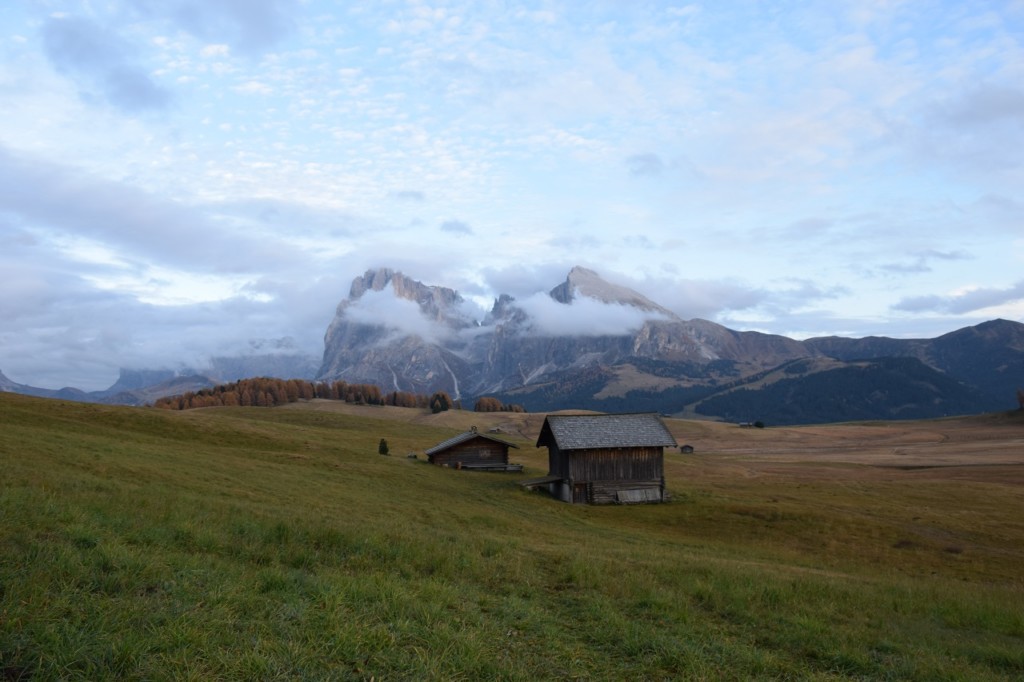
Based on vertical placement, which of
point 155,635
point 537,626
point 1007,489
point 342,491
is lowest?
point 1007,489

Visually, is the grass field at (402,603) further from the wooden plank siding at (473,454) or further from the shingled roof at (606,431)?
the wooden plank siding at (473,454)

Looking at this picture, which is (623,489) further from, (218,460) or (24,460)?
(24,460)

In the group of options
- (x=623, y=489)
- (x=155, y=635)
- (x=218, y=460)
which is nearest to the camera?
(x=155, y=635)

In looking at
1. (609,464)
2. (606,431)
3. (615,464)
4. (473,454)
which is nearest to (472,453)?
(473,454)

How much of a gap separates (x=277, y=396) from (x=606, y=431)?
13876cm

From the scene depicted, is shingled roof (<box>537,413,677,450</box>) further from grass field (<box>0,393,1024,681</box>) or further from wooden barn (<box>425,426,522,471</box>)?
grass field (<box>0,393,1024,681</box>)

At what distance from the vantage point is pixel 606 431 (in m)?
53.8

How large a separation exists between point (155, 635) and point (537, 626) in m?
5.21

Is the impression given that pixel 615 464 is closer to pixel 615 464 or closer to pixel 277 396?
pixel 615 464

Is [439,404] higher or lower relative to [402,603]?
lower

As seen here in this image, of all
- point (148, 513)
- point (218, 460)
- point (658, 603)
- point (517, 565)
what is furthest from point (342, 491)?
point (658, 603)

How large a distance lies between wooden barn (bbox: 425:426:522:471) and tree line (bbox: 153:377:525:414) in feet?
333

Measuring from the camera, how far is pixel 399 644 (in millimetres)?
7707

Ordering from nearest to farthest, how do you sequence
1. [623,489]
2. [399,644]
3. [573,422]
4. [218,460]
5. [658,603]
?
[399,644] → [658,603] → [218,460] → [623,489] → [573,422]
